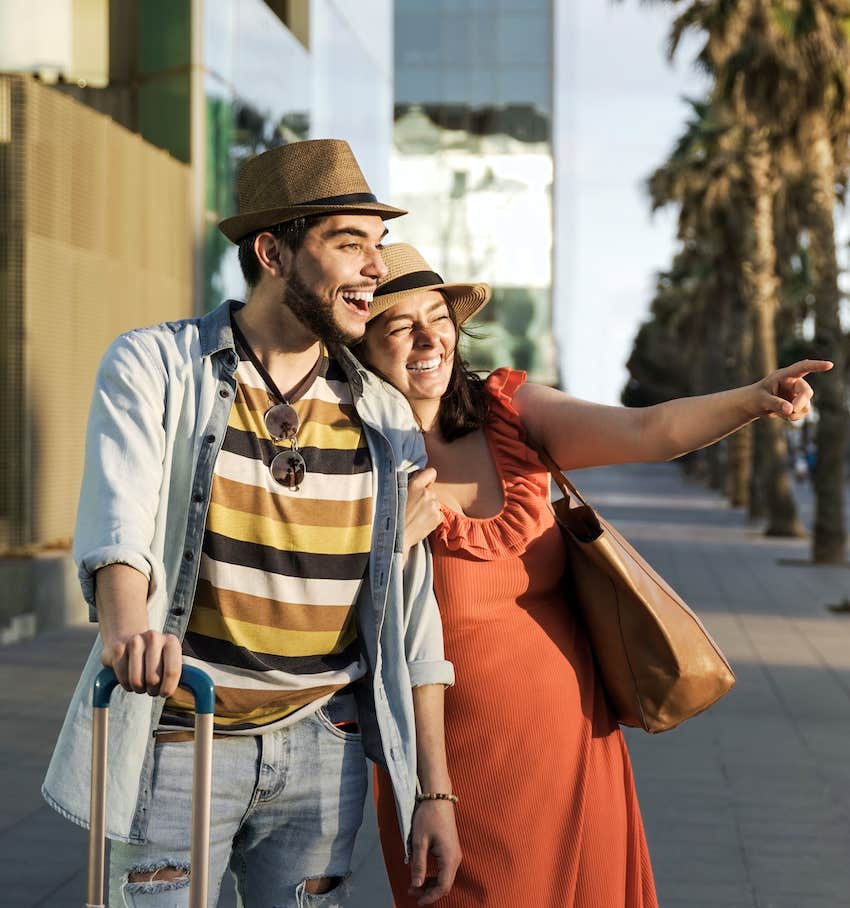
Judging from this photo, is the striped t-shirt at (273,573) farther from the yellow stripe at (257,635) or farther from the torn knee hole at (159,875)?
the torn knee hole at (159,875)

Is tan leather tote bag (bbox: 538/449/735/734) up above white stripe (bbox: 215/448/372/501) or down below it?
below

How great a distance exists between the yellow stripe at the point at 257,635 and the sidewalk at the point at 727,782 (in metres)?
2.74

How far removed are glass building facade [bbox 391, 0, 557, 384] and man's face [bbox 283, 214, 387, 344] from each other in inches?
1879

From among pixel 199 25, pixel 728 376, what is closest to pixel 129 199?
pixel 199 25

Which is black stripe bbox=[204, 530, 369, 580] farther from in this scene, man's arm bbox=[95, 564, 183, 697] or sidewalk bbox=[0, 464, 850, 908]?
sidewalk bbox=[0, 464, 850, 908]

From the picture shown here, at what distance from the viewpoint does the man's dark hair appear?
2.91m

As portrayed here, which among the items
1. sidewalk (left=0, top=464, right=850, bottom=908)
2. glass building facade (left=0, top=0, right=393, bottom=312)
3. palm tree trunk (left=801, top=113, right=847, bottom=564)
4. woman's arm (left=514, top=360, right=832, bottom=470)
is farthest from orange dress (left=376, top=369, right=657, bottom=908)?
palm tree trunk (left=801, top=113, right=847, bottom=564)

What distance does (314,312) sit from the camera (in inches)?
113

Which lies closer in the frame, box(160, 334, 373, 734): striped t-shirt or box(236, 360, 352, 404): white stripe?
box(160, 334, 373, 734): striped t-shirt

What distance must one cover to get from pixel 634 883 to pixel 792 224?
3315cm

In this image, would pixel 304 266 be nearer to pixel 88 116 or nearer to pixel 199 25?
pixel 88 116

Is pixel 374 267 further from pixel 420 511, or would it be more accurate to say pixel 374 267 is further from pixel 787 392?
pixel 787 392

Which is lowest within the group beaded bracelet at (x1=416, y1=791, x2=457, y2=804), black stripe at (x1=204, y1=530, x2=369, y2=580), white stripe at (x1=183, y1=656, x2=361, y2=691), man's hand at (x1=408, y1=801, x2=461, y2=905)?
man's hand at (x1=408, y1=801, x2=461, y2=905)

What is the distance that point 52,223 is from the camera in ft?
42.8
